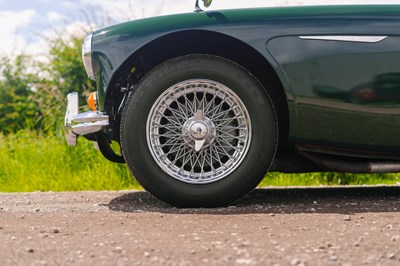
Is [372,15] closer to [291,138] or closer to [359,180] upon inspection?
[291,138]

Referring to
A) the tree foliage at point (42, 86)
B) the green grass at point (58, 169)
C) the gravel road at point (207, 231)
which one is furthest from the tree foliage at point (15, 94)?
the gravel road at point (207, 231)

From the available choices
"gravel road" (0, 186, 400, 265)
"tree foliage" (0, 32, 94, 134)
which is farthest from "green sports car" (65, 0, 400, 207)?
"tree foliage" (0, 32, 94, 134)

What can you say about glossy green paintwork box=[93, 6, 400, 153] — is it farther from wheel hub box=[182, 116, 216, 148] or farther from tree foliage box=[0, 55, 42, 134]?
tree foliage box=[0, 55, 42, 134]

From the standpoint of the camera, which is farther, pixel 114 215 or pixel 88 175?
pixel 88 175

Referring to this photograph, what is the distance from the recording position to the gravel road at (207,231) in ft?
8.63

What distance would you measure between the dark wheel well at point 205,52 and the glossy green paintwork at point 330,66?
0.10 metres

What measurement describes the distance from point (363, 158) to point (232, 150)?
910 mm

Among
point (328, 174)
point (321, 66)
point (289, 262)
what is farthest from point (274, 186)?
point (289, 262)

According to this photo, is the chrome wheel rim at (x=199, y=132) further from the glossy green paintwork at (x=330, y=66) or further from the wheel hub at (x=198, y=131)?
the glossy green paintwork at (x=330, y=66)

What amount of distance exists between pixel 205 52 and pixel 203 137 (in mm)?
611

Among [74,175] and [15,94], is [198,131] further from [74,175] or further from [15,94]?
[15,94]

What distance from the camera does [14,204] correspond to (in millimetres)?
4672

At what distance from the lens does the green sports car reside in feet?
12.8

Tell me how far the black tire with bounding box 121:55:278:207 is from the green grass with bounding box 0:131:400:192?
2086 millimetres
